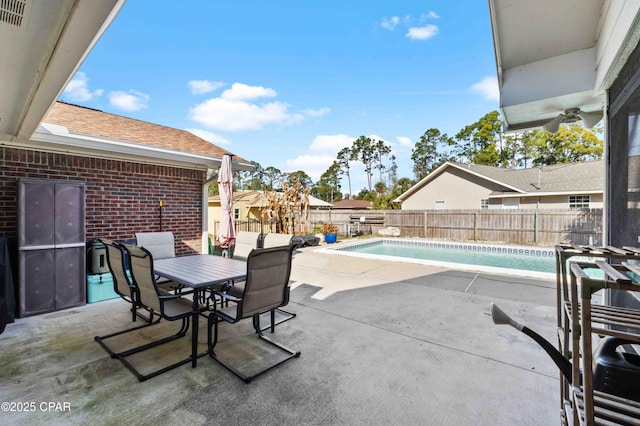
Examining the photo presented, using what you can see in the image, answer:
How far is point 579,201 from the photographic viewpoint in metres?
14.7

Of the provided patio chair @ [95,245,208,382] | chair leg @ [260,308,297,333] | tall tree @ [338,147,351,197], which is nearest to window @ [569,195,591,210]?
chair leg @ [260,308,297,333]

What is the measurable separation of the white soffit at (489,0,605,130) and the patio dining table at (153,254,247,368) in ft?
12.3

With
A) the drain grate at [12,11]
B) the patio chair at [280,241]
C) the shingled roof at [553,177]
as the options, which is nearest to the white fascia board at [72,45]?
the drain grate at [12,11]

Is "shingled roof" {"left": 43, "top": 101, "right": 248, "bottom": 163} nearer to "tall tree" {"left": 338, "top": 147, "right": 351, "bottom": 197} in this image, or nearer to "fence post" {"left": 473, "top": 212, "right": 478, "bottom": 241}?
"fence post" {"left": 473, "top": 212, "right": 478, "bottom": 241}

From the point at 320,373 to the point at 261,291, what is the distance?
95 centimetres

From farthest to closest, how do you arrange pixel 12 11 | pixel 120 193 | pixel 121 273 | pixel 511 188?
pixel 511 188 < pixel 120 193 < pixel 121 273 < pixel 12 11

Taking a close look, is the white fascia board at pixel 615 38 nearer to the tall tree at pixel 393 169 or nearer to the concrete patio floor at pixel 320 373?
the concrete patio floor at pixel 320 373

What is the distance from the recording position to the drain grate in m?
1.69

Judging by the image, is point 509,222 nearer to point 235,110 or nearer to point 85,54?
point 85,54

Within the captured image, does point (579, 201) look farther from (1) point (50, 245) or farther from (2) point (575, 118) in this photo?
(1) point (50, 245)

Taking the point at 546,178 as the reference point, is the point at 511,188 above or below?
below

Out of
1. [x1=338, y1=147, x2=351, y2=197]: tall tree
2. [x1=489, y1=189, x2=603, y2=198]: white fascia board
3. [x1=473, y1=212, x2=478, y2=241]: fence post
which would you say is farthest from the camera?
[x1=338, y1=147, x2=351, y2=197]: tall tree

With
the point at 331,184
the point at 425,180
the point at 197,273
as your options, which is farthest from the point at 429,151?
the point at 197,273

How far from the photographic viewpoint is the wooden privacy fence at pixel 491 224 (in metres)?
12.1
